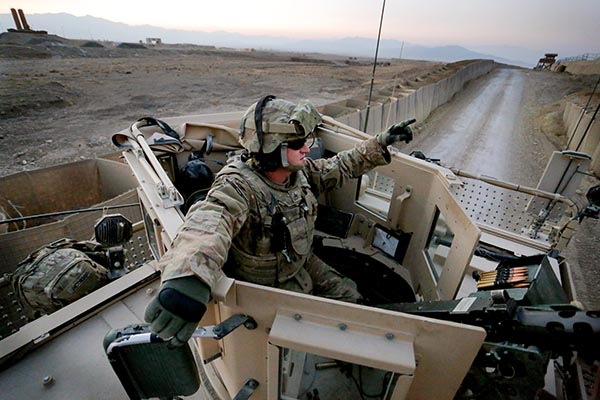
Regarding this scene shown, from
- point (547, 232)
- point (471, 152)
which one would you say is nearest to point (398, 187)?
point (547, 232)

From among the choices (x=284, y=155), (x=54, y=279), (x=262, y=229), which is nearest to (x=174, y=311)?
(x=262, y=229)

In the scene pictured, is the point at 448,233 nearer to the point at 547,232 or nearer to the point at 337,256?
the point at 337,256

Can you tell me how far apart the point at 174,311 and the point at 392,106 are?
1113 cm

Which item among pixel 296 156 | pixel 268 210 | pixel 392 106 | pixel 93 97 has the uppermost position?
pixel 296 156

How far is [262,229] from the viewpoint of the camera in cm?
212

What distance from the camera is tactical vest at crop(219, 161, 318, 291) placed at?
6.93 ft

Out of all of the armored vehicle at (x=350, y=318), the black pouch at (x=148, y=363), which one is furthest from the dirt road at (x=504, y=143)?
the black pouch at (x=148, y=363)

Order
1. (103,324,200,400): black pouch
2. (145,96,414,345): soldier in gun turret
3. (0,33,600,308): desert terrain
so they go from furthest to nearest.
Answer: (0,33,600,308): desert terrain
(145,96,414,345): soldier in gun turret
(103,324,200,400): black pouch

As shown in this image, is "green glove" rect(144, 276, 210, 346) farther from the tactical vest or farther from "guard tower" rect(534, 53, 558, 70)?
"guard tower" rect(534, 53, 558, 70)

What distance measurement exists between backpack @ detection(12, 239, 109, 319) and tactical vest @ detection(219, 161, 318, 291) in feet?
4.79

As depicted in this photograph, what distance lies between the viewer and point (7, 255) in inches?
131

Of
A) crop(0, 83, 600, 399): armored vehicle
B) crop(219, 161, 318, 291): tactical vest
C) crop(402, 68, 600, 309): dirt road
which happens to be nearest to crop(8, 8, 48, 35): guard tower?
crop(402, 68, 600, 309): dirt road

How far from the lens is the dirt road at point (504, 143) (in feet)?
18.9

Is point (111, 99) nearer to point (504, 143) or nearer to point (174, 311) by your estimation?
point (504, 143)
